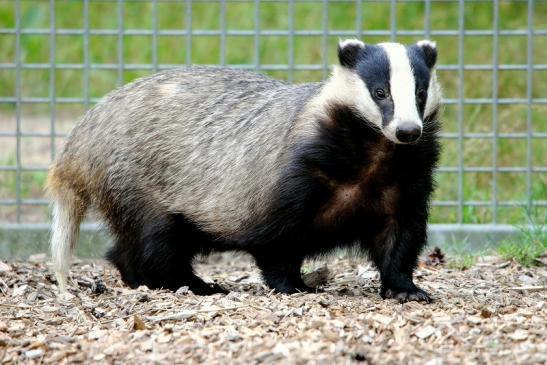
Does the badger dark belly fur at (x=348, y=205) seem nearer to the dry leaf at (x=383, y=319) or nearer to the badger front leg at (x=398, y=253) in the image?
the badger front leg at (x=398, y=253)

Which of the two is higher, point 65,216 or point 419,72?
point 419,72

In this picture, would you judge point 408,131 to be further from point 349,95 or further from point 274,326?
point 274,326

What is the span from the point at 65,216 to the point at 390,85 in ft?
6.18

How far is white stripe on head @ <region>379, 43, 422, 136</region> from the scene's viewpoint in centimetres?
448

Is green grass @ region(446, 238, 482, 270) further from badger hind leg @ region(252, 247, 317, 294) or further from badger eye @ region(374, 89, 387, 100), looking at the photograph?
badger eye @ region(374, 89, 387, 100)

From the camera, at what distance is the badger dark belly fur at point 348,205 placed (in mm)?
4840

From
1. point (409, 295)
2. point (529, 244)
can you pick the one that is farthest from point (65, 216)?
point (529, 244)

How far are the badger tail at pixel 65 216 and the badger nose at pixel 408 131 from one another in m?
1.87

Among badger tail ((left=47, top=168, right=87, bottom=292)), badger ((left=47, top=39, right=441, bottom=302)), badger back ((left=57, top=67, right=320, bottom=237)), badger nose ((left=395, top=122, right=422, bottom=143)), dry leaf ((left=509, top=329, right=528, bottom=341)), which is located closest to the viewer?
dry leaf ((left=509, top=329, right=528, bottom=341))

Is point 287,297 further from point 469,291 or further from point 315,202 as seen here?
point 469,291

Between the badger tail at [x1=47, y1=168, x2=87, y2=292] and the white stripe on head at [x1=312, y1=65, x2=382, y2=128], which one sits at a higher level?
the white stripe on head at [x1=312, y1=65, x2=382, y2=128]

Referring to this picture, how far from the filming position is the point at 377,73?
4.69 meters

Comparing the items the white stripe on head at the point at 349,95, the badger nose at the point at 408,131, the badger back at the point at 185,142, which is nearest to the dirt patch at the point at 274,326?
the badger back at the point at 185,142

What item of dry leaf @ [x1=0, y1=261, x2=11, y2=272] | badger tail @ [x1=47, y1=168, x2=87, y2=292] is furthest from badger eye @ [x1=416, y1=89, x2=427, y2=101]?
dry leaf @ [x1=0, y1=261, x2=11, y2=272]
